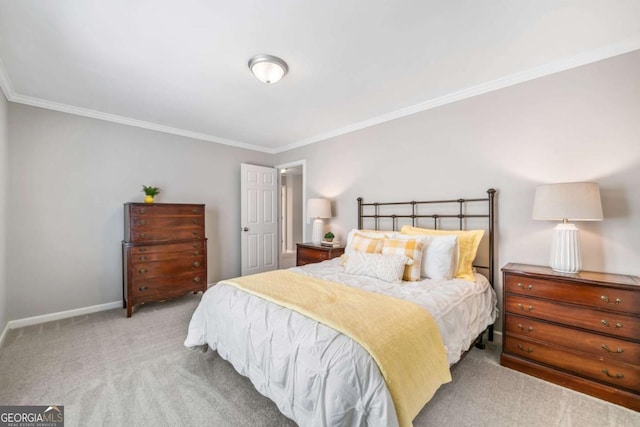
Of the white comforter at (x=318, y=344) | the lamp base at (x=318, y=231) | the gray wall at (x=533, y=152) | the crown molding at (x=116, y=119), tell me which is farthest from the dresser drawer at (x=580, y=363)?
the crown molding at (x=116, y=119)

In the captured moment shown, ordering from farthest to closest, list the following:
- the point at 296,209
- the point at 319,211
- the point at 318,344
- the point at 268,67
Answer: the point at 296,209
the point at 319,211
the point at 268,67
the point at 318,344

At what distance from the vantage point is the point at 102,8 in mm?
1622

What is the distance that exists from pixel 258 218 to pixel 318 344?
3.67 m

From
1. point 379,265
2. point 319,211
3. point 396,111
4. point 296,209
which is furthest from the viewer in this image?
point 296,209

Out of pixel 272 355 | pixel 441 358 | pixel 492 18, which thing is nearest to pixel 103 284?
pixel 272 355

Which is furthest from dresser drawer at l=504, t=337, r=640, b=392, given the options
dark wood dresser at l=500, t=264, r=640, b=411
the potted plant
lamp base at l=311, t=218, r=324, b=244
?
the potted plant

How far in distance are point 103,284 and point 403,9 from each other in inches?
170

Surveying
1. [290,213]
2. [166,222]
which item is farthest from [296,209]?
[166,222]

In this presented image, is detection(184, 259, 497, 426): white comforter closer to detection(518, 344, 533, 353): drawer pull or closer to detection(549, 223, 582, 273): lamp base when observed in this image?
detection(518, 344, 533, 353): drawer pull

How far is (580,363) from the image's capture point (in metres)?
1.82

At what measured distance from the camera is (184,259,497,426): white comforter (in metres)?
1.14

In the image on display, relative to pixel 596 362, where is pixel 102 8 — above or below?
above

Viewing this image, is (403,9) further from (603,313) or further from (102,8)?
(603,313)

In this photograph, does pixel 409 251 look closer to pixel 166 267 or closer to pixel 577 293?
pixel 577 293
